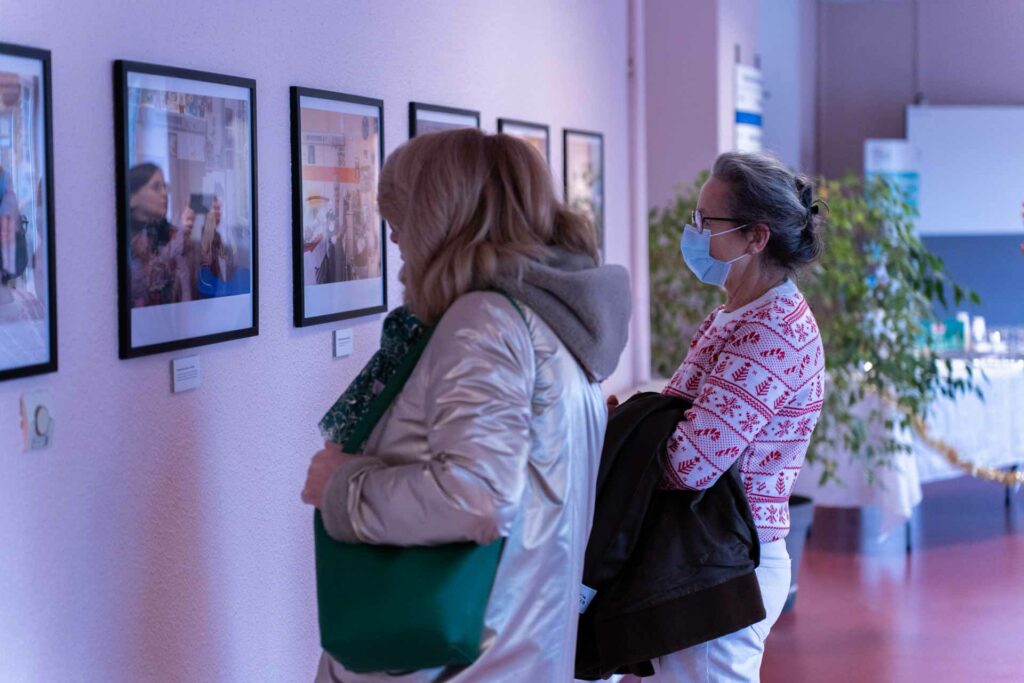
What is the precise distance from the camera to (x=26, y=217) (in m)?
2.18

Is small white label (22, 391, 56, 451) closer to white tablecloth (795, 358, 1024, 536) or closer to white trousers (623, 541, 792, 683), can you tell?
white trousers (623, 541, 792, 683)

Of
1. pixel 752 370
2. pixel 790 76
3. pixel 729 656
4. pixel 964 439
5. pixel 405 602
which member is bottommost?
pixel 964 439

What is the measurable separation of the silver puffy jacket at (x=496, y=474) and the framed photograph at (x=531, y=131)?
2.36 meters

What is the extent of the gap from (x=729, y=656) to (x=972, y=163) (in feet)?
29.5

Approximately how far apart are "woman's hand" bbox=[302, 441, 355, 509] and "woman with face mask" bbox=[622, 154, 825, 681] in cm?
82

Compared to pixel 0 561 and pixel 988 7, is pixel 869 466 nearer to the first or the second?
pixel 0 561

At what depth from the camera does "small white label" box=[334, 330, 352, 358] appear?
11.3 ft

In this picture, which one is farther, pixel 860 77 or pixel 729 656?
pixel 860 77

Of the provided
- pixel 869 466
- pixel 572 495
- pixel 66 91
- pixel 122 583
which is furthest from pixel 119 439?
pixel 869 466

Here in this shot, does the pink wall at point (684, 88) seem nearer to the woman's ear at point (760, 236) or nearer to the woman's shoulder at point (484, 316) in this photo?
the woman's ear at point (760, 236)

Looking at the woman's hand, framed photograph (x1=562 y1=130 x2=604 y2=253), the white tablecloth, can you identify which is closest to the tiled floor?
the white tablecloth

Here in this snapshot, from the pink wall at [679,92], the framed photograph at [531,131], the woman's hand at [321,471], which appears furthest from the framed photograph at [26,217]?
the pink wall at [679,92]

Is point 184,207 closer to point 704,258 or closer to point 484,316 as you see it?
point 484,316

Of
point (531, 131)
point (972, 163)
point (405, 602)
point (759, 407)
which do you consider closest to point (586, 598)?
point (759, 407)
